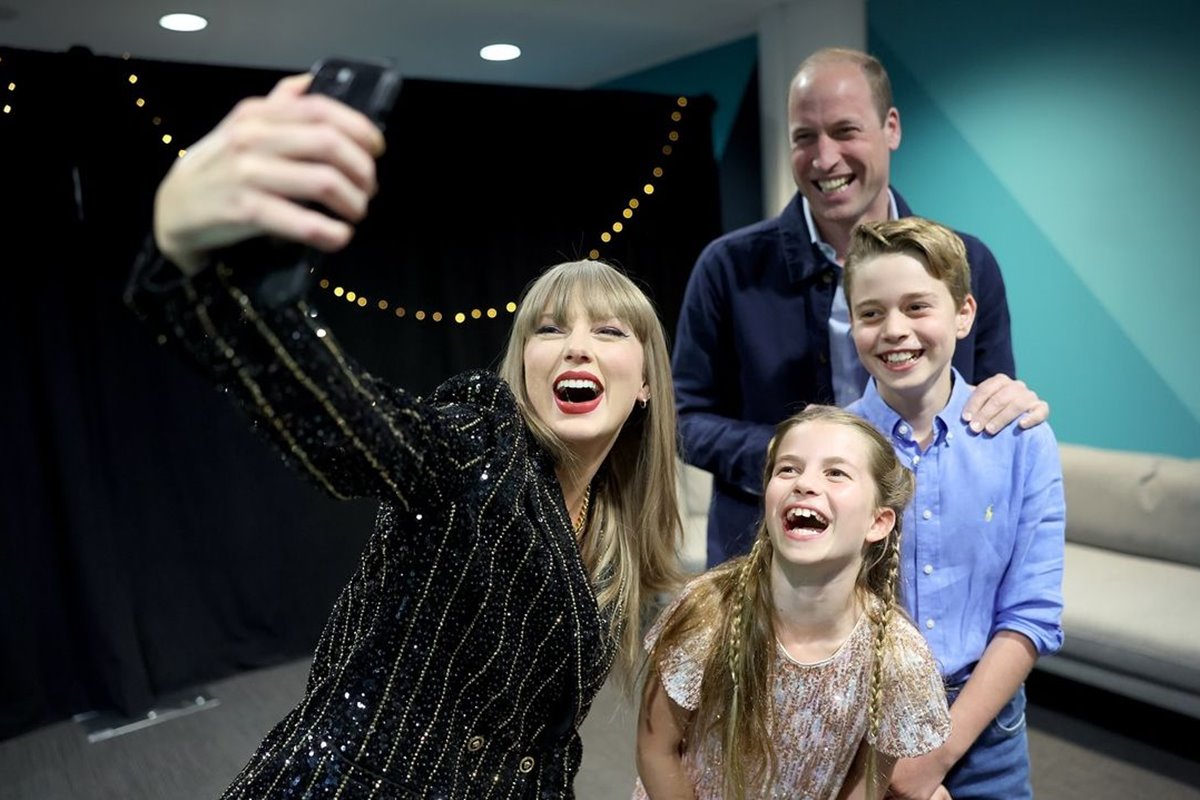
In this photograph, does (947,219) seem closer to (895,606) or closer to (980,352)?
(980,352)

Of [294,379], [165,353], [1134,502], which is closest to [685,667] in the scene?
[294,379]

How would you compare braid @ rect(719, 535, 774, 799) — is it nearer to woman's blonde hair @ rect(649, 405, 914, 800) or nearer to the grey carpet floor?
woman's blonde hair @ rect(649, 405, 914, 800)

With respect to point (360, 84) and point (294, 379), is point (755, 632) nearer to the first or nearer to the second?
point (294, 379)

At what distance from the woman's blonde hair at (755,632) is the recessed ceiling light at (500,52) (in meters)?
3.92

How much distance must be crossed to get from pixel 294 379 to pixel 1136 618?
3.02m

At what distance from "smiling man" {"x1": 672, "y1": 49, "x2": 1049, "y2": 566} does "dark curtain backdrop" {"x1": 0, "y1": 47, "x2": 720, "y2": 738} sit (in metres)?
2.52

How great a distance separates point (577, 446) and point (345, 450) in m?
0.51

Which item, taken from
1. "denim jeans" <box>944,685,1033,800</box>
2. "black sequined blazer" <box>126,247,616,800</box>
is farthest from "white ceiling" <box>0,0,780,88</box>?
"denim jeans" <box>944,685,1033,800</box>

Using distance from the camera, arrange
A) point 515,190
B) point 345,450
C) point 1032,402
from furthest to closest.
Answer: point 515,190
point 1032,402
point 345,450

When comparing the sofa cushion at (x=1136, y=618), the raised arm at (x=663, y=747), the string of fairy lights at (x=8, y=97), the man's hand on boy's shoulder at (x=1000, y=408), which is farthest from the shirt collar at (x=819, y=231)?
the string of fairy lights at (x=8, y=97)

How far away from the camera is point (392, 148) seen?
4066 mm

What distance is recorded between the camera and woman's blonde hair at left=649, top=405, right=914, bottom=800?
4.11 feet

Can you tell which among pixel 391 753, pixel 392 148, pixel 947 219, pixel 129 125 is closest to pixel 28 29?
pixel 129 125

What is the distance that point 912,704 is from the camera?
122 centimetres
